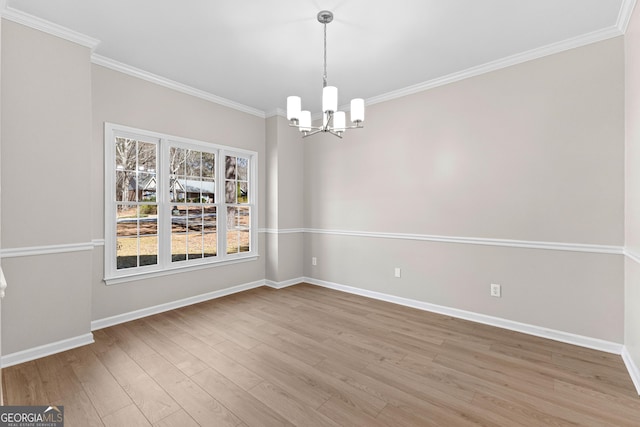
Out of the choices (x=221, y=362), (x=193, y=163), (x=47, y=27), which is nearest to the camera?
(x=221, y=362)

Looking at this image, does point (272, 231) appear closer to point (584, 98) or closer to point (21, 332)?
point (21, 332)

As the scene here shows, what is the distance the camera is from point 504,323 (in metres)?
3.20

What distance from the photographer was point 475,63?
128 inches

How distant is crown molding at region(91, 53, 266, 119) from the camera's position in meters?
3.17

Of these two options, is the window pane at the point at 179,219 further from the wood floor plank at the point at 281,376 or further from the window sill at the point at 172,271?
the wood floor plank at the point at 281,376

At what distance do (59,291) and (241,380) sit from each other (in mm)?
1903

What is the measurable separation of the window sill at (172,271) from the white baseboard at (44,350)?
0.62m

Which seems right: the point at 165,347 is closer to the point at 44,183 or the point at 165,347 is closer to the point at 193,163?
the point at 44,183

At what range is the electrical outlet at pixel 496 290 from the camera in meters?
3.22

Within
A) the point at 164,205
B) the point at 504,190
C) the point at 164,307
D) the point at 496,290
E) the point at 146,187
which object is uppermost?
the point at 146,187

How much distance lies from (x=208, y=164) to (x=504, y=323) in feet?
13.7

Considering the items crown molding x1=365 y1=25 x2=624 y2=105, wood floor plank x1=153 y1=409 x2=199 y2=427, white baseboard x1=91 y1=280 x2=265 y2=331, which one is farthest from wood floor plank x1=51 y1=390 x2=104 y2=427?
crown molding x1=365 y1=25 x2=624 y2=105

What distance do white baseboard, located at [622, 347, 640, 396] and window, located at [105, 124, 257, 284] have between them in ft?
14.1

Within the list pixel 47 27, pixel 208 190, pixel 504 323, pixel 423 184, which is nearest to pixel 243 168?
pixel 208 190
